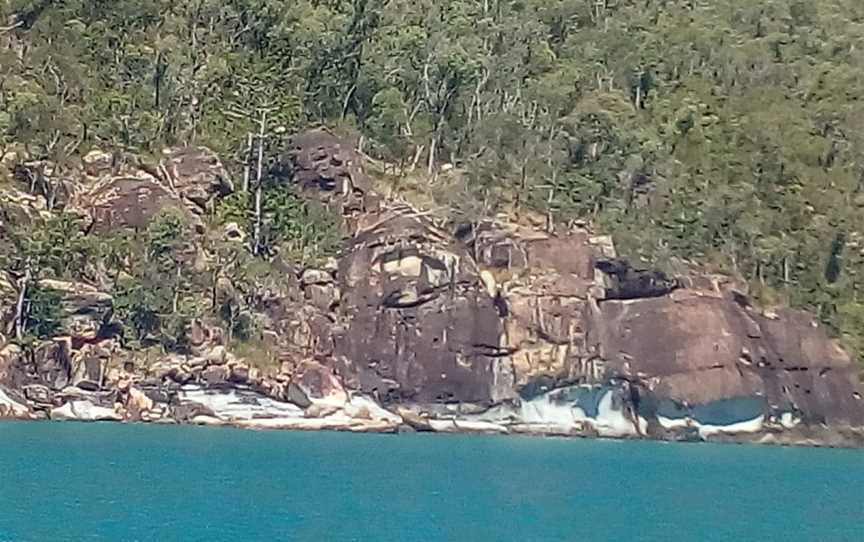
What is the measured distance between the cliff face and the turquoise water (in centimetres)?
418

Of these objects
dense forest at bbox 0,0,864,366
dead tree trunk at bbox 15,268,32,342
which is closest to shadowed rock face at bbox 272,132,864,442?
dense forest at bbox 0,0,864,366

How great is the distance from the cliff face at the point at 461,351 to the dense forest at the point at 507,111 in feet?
10.8

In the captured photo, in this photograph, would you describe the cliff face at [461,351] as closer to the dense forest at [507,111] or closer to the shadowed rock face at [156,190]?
the shadowed rock face at [156,190]

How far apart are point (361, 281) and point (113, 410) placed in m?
14.3

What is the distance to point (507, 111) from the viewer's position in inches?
3543

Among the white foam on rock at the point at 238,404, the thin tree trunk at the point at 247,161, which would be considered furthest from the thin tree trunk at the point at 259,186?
the white foam on rock at the point at 238,404

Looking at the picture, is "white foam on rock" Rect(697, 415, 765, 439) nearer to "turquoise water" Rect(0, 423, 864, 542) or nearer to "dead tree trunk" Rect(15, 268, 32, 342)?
"turquoise water" Rect(0, 423, 864, 542)

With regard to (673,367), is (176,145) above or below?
above

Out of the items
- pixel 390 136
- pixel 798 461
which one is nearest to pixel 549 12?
pixel 390 136

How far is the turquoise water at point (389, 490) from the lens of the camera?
3741 cm

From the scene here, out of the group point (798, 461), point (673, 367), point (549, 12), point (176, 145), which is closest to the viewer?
point (798, 461)

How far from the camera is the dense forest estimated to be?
83875 millimetres

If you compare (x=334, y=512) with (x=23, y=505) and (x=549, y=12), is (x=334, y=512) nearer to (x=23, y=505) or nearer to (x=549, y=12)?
(x=23, y=505)

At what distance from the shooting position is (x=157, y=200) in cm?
7888
